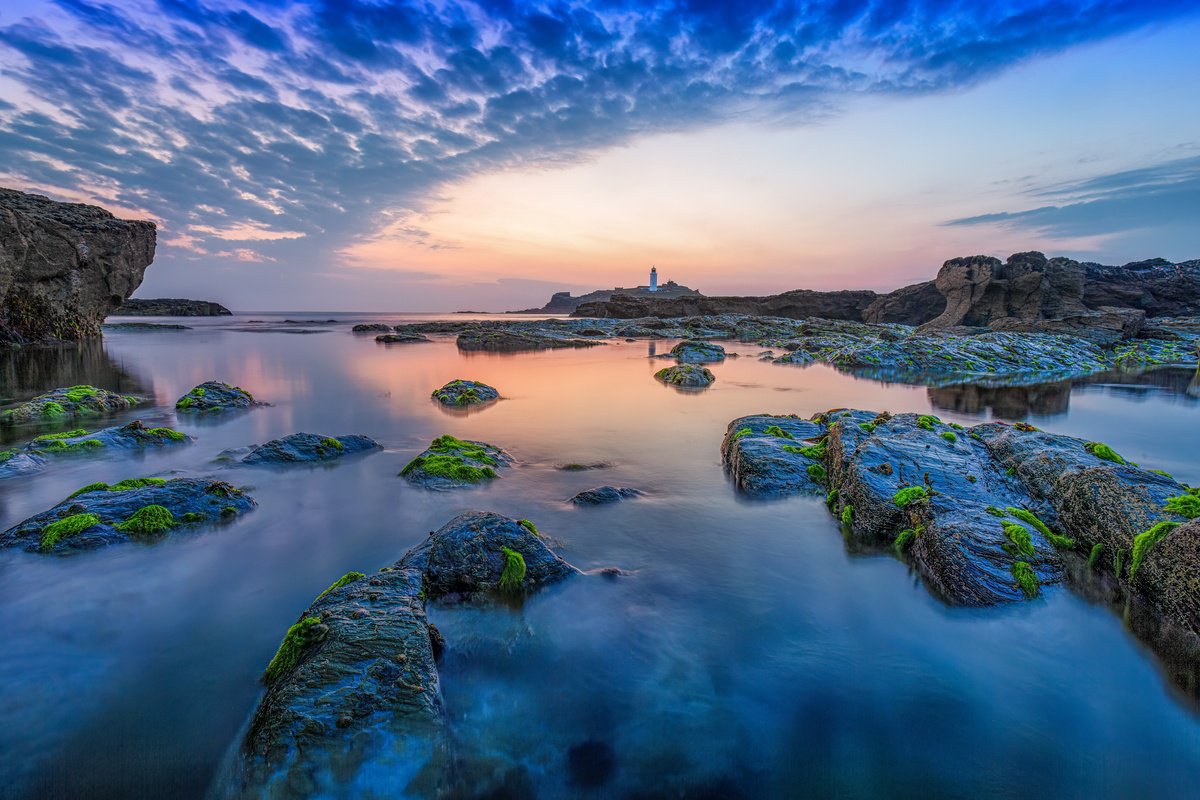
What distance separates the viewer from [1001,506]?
18.6 feet

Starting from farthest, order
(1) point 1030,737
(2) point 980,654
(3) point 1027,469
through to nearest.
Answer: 1. (3) point 1027,469
2. (2) point 980,654
3. (1) point 1030,737

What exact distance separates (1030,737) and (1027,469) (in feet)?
14.4

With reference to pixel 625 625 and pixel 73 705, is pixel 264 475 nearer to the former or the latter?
pixel 73 705

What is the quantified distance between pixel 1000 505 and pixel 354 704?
6.44 meters

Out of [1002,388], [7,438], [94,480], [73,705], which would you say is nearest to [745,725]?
[73,705]

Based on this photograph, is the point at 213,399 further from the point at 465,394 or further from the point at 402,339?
the point at 402,339

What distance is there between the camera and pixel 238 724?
10.7ft

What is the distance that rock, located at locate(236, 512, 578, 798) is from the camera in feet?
9.00

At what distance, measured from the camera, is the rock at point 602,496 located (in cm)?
714

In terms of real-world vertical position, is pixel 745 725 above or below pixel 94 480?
below

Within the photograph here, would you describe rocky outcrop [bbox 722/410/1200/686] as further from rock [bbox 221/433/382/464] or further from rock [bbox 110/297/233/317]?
rock [bbox 110/297/233/317]

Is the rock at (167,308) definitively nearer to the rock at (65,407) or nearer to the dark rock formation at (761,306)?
the dark rock formation at (761,306)

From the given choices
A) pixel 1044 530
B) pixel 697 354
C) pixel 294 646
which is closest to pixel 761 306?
pixel 697 354

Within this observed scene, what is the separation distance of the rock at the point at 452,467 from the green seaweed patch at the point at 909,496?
5534mm
